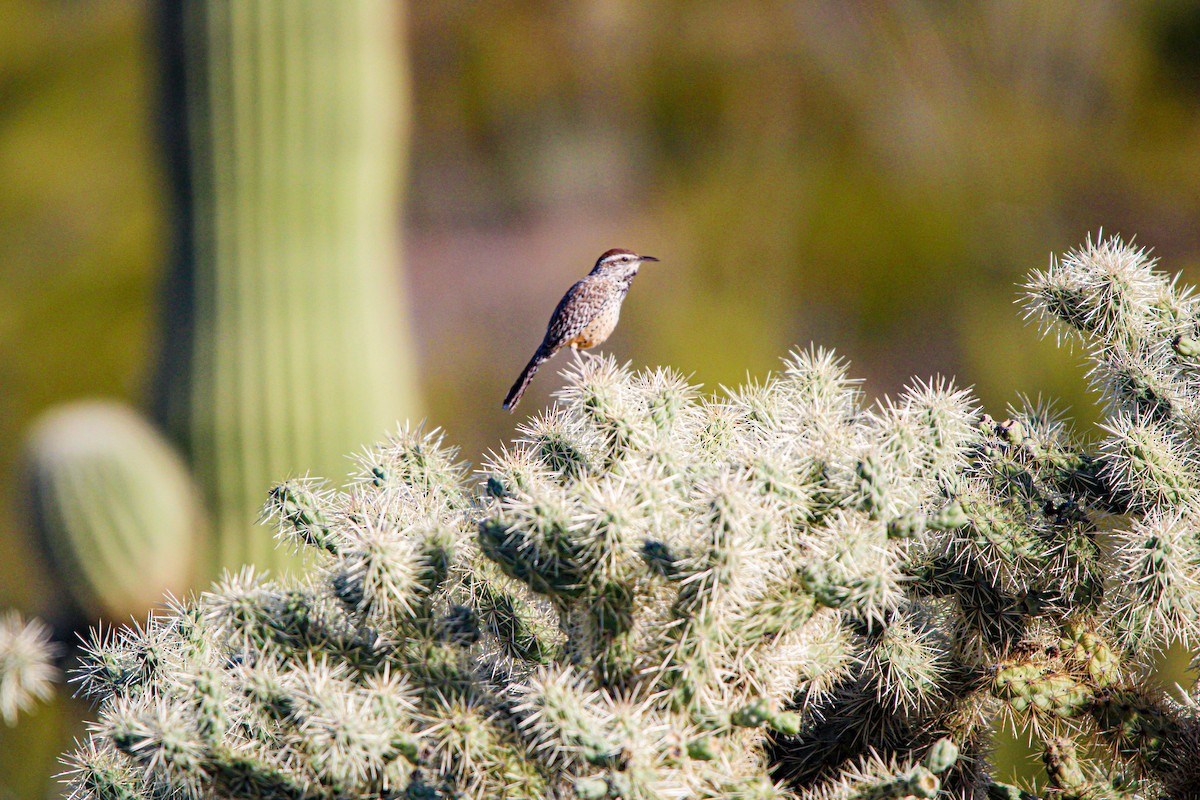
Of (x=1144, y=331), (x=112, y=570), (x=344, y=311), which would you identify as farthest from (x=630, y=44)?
(x=1144, y=331)

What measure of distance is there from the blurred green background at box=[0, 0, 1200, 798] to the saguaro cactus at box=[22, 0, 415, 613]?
1829 millimetres

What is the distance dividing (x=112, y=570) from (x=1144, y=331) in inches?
115

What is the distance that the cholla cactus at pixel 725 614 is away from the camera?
92 centimetres

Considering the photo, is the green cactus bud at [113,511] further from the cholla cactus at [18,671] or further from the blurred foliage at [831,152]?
the blurred foliage at [831,152]

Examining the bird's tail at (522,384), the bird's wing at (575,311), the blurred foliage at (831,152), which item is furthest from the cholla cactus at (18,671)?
the blurred foliage at (831,152)

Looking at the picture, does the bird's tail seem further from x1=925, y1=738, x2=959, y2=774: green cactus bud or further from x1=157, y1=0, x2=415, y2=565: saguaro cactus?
x1=157, y1=0, x2=415, y2=565: saguaro cactus

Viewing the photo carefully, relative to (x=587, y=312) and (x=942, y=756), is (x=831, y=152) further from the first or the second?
(x=942, y=756)

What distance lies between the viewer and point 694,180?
17.9ft

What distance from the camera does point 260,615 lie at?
1.02 meters

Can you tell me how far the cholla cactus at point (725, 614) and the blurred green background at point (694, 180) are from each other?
3.70 meters

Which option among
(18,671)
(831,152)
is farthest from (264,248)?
(831,152)

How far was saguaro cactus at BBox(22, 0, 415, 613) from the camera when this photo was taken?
3.10 m

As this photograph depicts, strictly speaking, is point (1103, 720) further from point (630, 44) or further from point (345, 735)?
point (630, 44)

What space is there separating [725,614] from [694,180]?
4.75 meters
